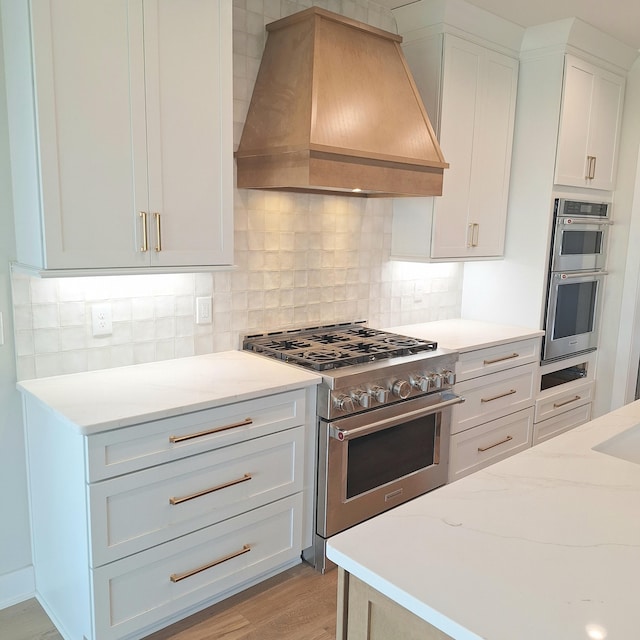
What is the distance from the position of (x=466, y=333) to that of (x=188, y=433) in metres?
1.95

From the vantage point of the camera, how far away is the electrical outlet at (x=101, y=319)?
2.37 metres

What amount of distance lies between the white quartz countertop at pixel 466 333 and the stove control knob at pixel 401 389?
444mm

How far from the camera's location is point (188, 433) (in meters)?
2.05

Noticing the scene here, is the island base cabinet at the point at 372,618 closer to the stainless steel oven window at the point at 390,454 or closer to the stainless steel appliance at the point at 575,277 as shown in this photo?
the stainless steel oven window at the point at 390,454

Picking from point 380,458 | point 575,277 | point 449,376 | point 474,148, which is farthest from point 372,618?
point 575,277

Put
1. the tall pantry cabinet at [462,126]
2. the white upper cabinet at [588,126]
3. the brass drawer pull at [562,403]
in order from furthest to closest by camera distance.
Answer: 1. the brass drawer pull at [562,403]
2. the white upper cabinet at [588,126]
3. the tall pantry cabinet at [462,126]

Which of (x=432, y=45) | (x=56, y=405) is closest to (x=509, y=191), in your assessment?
(x=432, y=45)

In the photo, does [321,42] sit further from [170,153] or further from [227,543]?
[227,543]

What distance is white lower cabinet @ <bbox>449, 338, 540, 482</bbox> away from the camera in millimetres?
3131

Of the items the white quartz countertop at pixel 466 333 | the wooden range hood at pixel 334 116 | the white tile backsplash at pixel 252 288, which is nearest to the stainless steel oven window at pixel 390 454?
the white quartz countertop at pixel 466 333

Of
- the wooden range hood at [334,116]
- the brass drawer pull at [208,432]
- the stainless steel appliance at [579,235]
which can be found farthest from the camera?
the stainless steel appliance at [579,235]

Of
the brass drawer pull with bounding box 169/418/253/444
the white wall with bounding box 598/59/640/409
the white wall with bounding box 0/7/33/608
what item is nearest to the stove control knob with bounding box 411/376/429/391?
the brass drawer pull with bounding box 169/418/253/444

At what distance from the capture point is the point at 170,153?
2164mm

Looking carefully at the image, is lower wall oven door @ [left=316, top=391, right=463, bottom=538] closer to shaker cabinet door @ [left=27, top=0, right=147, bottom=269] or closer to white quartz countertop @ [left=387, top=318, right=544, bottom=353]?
white quartz countertop @ [left=387, top=318, right=544, bottom=353]
